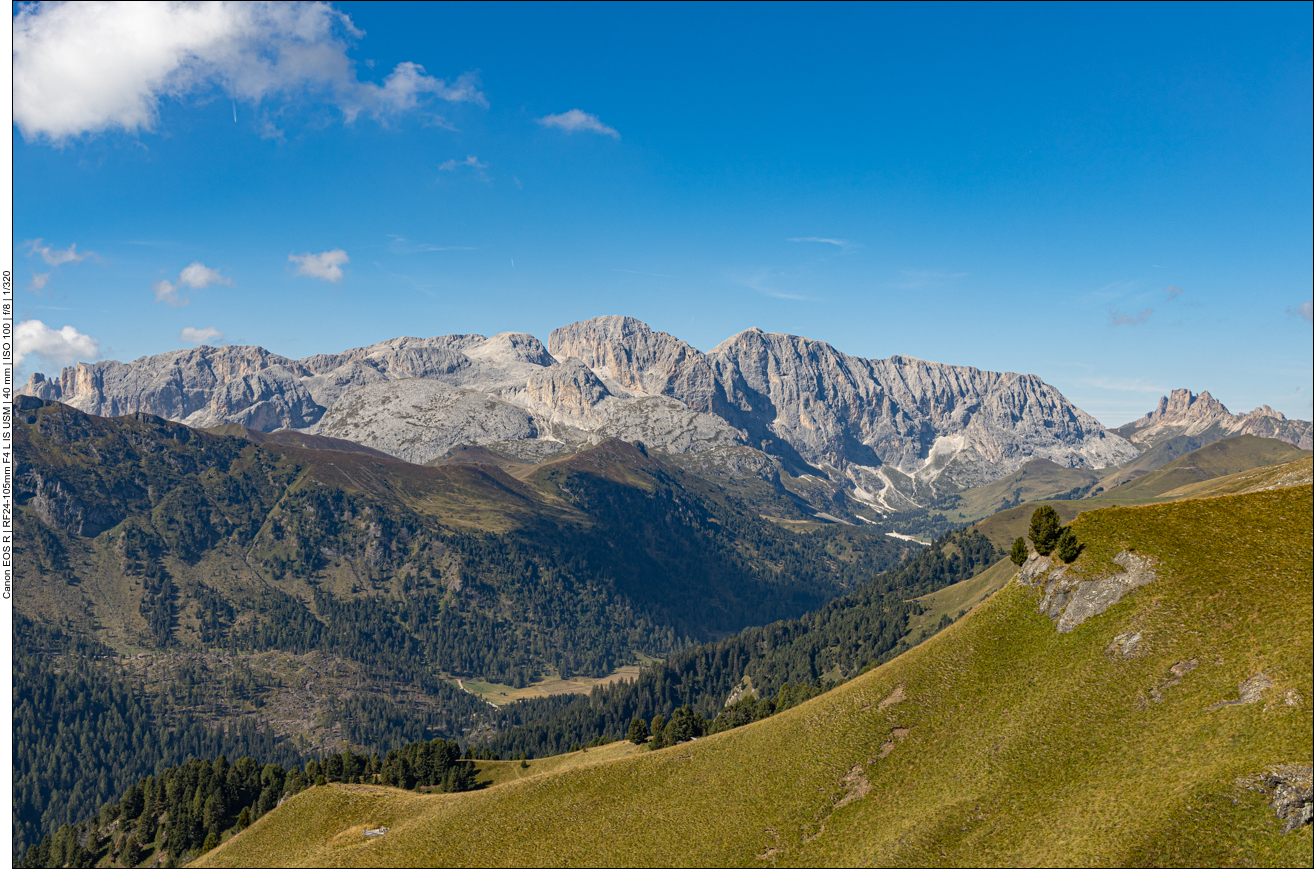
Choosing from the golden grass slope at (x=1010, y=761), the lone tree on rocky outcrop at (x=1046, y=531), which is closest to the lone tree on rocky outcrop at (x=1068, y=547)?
the lone tree on rocky outcrop at (x=1046, y=531)

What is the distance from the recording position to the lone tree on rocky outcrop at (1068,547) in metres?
111

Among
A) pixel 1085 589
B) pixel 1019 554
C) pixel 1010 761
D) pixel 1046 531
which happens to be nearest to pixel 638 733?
pixel 1019 554

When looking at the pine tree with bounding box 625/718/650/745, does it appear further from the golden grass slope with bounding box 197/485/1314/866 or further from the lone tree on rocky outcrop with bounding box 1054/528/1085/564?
the lone tree on rocky outcrop with bounding box 1054/528/1085/564

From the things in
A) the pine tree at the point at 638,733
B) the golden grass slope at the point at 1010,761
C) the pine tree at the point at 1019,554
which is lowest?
the pine tree at the point at 638,733

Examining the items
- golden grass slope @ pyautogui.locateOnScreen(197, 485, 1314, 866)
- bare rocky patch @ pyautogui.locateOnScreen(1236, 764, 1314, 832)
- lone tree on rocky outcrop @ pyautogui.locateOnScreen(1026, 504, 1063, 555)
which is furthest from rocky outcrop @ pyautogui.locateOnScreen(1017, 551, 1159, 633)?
bare rocky patch @ pyautogui.locateOnScreen(1236, 764, 1314, 832)

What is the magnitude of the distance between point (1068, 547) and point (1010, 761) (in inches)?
1499

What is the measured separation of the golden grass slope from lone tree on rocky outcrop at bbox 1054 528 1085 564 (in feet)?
9.16

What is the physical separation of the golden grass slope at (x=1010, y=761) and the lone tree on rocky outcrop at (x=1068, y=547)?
279 centimetres

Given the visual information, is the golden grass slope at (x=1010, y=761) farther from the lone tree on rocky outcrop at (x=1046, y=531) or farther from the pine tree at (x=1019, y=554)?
the pine tree at (x=1019, y=554)

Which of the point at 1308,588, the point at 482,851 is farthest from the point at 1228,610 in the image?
the point at 482,851

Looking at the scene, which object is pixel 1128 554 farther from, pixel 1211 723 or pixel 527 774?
pixel 527 774

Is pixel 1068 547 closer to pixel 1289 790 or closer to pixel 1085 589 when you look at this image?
pixel 1085 589

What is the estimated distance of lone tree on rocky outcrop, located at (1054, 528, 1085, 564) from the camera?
4373 inches

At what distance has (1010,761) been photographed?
87.6m
